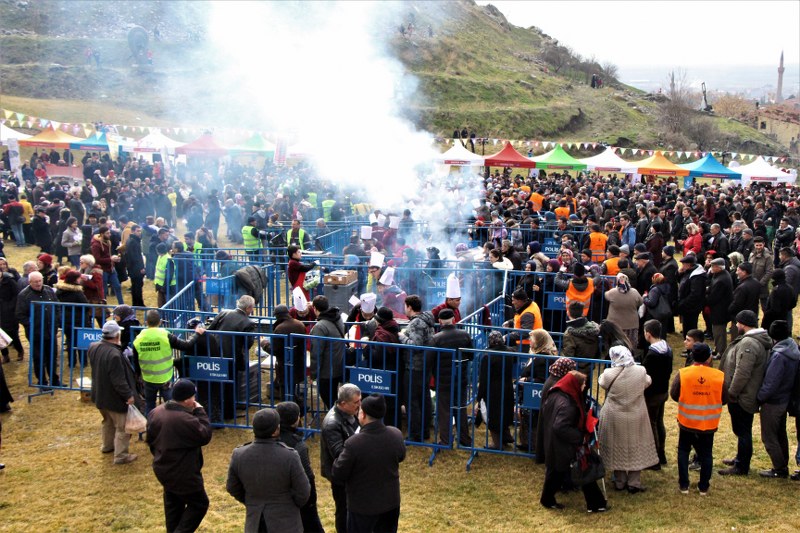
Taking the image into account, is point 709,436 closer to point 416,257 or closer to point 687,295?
point 687,295

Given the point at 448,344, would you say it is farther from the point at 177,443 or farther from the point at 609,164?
the point at 609,164

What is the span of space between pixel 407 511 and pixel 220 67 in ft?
222

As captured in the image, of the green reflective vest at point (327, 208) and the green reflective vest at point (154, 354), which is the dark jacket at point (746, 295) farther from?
the green reflective vest at point (327, 208)

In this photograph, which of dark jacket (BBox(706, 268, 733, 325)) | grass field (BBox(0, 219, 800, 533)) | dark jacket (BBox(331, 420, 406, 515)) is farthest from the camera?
dark jacket (BBox(706, 268, 733, 325))

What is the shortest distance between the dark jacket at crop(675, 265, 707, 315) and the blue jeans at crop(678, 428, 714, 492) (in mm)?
4750

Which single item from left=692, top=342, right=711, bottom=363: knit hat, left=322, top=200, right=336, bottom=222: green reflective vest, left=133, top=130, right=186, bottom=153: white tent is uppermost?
left=133, top=130, right=186, bottom=153: white tent

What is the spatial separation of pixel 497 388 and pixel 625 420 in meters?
1.44

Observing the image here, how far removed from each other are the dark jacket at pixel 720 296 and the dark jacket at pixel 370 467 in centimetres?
739

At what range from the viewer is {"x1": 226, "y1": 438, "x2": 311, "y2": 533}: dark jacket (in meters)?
4.90

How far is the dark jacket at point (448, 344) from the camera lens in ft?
25.7

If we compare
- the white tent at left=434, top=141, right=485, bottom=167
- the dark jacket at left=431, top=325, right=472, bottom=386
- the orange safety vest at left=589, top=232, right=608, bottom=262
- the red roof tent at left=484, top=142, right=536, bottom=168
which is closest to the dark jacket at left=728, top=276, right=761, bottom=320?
the orange safety vest at left=589, top=232, right=608, bottom=262

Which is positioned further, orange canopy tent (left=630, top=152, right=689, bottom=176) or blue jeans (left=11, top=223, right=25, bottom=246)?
orange canopy tent (left=630, top=152, right=689, bottom=176)

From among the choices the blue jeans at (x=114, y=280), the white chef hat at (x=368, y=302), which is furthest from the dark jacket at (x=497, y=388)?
the blue jeans at (x=114, y=280)

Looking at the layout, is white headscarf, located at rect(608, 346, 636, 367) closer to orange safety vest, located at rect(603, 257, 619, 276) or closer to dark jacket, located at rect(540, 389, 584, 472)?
dark jacket, located at rect(540, 389, 584, 472)
